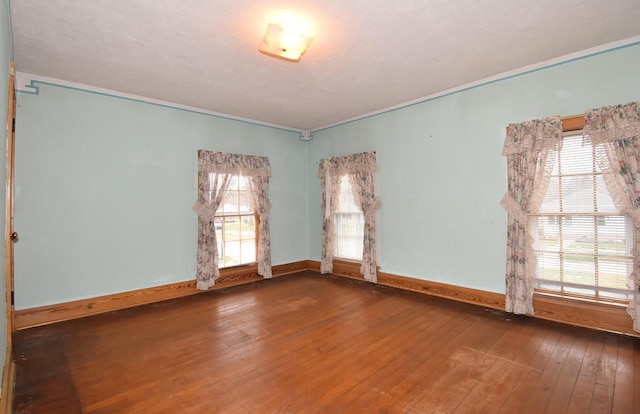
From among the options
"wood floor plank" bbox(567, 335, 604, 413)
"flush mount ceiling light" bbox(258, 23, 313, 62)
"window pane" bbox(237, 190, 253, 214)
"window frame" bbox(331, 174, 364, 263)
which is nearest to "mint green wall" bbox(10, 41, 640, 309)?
"window frame" bbox(331, 174, 364, 263)

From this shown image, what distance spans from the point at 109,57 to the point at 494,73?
4.31 meters

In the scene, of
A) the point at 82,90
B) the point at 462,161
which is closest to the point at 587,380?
the point at 462,161

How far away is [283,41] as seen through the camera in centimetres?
257

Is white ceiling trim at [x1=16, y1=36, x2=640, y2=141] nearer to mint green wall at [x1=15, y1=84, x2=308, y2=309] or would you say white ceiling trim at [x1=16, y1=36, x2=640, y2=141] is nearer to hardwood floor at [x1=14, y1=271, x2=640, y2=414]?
mint green wall at [x1=15, y1=84, x2=308, y2=309]

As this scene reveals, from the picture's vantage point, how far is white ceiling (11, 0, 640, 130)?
243 cm

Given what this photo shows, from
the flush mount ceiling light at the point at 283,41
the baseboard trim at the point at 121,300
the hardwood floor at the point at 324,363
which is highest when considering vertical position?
the flush mount ceiling light at the point at 283,41

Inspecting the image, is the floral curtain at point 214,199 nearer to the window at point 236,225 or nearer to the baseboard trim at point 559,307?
the window at point 236,225

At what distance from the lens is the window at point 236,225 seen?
16.7 ft

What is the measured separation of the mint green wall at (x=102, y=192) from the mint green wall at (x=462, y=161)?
2.87 metres

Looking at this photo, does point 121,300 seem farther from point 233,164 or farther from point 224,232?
point 233,164

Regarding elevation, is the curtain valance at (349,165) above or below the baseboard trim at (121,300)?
above

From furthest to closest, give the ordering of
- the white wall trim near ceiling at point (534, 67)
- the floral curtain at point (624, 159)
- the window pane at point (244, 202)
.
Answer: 1. the window pane at point (244, 202)
2. the white wall trim near ceiling at point (534, 67)
3. the floral curtain at point (624, 159)

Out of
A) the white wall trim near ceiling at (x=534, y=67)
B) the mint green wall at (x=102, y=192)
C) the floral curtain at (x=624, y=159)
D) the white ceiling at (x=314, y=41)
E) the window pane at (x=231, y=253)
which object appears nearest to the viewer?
the white ceiling at (x=314, y=41)

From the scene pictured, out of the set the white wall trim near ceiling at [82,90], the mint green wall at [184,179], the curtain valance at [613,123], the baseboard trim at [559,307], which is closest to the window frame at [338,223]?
the mint green wall at [184,179]
